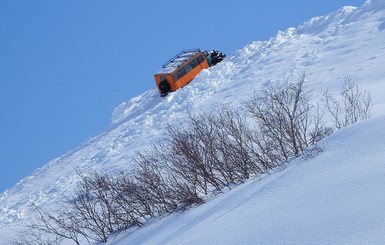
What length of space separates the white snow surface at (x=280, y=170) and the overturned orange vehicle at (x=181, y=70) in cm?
52

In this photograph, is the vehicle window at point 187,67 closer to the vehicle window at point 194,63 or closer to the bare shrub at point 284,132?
the vehicle window at point 194,63

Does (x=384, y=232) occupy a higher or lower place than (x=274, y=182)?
lower

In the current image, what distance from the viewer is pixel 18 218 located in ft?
96.3

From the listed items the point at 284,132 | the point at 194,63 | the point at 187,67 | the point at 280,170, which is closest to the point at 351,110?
the point at 284,132

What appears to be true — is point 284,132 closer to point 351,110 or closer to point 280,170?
point 351,110

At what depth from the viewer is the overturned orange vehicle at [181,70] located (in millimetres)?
34062

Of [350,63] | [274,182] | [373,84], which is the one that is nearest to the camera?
[274,182]

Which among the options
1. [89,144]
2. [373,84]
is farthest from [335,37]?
[89,144]

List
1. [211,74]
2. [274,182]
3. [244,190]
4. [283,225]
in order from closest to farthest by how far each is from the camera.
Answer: [283,225] < [274,182] < [244,190] < [211,74]

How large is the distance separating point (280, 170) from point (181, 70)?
68.3ft

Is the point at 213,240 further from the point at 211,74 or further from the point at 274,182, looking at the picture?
the point at 211,74

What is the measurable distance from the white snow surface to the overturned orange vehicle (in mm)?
524

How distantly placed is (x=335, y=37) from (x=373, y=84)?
31.6 ft

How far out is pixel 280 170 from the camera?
547 inches
